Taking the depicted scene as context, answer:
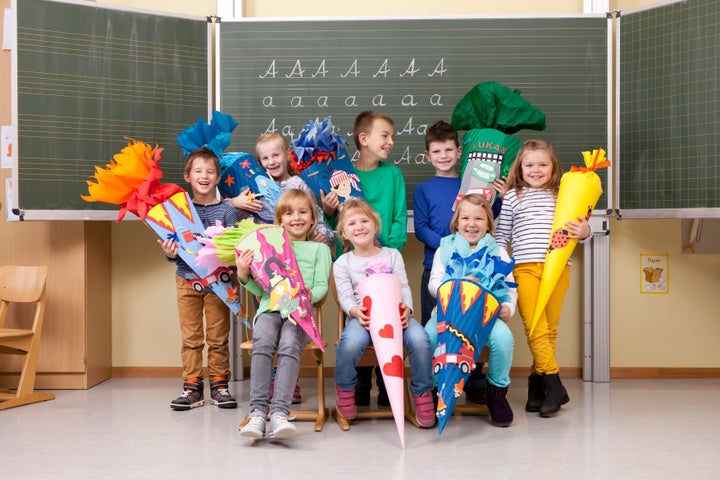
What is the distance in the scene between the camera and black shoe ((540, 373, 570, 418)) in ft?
10.6

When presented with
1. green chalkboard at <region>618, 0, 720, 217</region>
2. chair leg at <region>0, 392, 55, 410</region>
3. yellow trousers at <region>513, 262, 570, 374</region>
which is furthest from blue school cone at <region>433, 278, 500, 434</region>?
chair leg at <region>0, 392, 55, 410</region>

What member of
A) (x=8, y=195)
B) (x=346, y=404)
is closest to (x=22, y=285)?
(x=8, y=195)

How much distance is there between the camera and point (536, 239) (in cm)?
330

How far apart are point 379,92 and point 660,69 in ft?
4.71

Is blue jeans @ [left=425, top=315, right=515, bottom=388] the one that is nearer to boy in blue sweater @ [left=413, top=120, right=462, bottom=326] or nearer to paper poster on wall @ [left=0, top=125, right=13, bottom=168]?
boy in blue sweater @ [left=413, top=120, right=462, bottom=326]

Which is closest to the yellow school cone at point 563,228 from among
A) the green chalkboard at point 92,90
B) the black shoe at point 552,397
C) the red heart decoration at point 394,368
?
the black shoe at point 552,397

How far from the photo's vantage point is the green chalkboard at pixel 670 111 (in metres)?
3.64

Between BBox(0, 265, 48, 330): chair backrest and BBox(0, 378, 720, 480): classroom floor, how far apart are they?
1.67 feet

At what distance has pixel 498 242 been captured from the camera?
3.37 m

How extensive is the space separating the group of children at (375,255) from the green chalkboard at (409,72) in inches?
21.9

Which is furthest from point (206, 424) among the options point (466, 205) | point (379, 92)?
point (379, 92)

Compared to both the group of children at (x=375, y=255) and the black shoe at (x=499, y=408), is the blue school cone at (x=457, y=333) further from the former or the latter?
the black shoe at (x=499, y=408)

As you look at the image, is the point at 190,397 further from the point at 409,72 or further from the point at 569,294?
the point at 569,294

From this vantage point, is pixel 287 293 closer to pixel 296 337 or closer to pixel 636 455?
pixel 296 337
